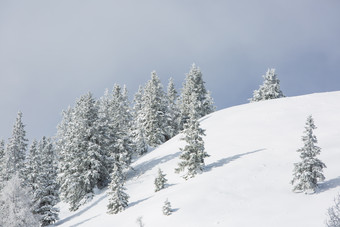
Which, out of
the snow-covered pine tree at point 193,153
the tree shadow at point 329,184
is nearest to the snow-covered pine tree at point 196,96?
the snow-covered pine tree at point 193,153

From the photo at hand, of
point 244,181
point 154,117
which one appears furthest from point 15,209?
→ point 154,117

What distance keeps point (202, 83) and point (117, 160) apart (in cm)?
3768

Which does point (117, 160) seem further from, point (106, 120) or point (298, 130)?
point (298, 130)

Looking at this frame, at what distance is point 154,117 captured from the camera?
214 ft

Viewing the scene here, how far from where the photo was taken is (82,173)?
45094 millimetres

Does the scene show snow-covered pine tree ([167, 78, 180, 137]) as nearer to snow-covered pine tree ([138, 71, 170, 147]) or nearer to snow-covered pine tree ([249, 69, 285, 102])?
snow-covered pine tree ([138, 71, 170, 147])

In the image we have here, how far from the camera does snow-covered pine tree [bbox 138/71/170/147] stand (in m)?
64.1

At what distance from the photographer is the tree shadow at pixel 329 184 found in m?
23.4

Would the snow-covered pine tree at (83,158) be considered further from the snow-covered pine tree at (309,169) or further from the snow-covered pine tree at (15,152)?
the snow-covered pine tree at (309,169)

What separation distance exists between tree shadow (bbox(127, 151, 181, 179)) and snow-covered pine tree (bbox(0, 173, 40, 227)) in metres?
15.1

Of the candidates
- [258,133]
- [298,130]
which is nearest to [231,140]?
[258,133]

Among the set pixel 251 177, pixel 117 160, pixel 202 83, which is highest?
pixel 202 83

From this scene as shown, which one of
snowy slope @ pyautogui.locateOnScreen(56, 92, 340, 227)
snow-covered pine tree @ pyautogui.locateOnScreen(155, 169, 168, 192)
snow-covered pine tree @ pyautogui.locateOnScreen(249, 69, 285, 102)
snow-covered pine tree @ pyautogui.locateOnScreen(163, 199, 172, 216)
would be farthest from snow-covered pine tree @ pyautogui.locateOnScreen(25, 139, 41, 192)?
snow-covered pine tree @ pyautogui.locateOnScreen(249, 69, 285, 102)

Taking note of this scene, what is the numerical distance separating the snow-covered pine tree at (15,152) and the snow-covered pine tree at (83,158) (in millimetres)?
13239
